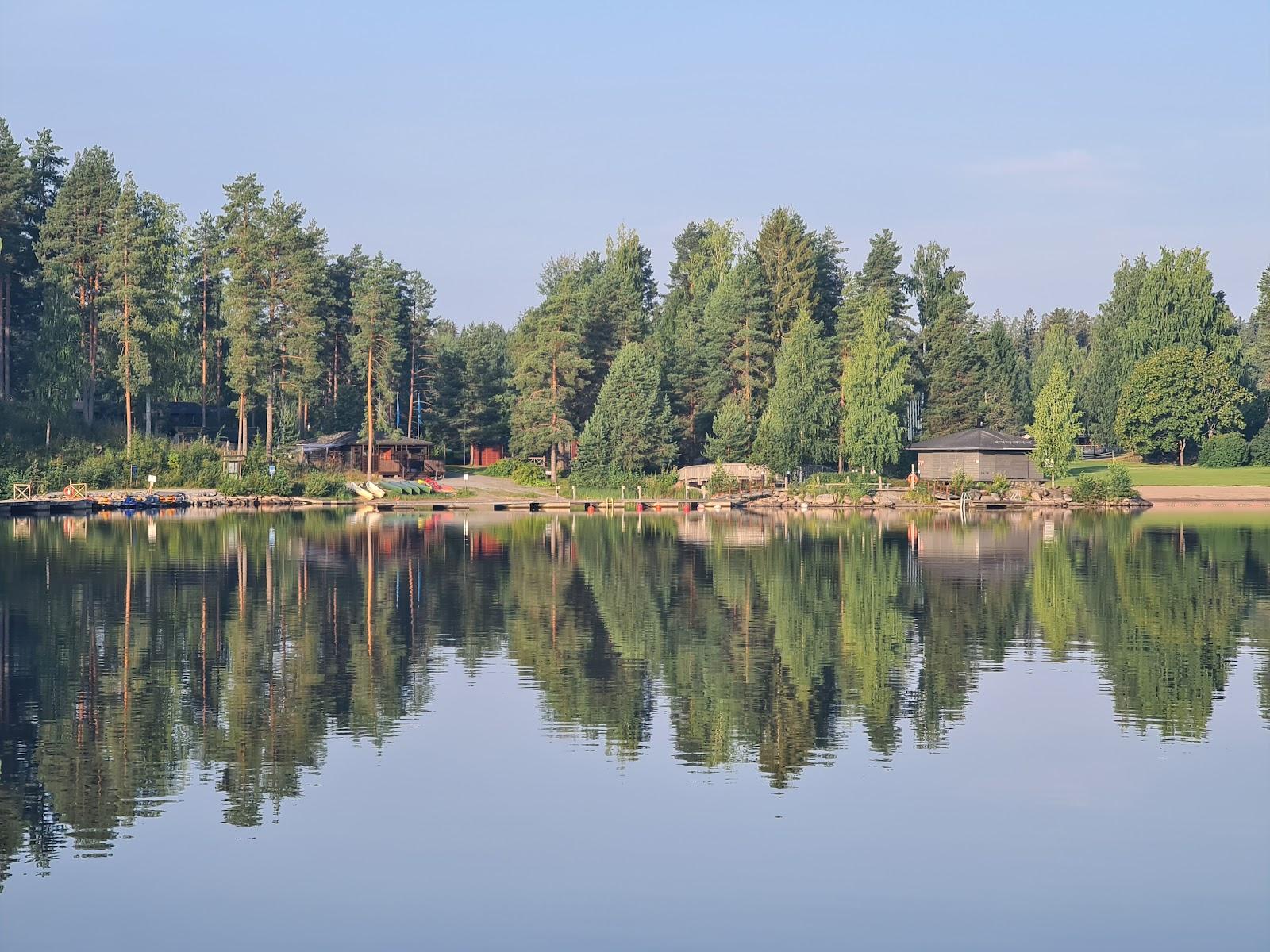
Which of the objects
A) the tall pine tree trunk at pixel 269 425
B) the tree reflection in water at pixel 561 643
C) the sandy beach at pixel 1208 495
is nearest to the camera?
the tree reflection in water at pixel 561 643

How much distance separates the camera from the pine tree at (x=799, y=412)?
109 m

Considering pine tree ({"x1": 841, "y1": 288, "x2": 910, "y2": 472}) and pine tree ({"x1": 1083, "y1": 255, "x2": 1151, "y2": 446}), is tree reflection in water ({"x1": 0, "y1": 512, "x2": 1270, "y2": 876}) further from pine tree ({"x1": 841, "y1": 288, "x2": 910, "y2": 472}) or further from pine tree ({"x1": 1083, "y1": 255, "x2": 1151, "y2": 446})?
pine tree ({"x1": 1083, "y1": 255, "x2": 1151, "y2": 446})

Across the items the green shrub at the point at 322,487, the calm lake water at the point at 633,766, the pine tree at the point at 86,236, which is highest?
the pine tree at the point at 86,236

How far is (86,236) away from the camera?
4186 inches

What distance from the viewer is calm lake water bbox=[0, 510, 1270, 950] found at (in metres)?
15.9

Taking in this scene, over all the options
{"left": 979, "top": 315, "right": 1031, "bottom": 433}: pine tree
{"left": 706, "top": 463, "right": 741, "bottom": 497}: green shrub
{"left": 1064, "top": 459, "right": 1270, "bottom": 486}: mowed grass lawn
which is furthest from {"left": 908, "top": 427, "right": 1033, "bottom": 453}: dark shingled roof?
{"left": 706, "top": 463, "right": 741, "bottom": 497}: green shrub

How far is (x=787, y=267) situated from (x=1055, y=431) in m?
29.2

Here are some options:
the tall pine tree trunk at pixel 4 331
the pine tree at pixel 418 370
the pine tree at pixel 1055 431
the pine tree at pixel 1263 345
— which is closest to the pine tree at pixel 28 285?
the tall pine tree trunk at pixel 4 331

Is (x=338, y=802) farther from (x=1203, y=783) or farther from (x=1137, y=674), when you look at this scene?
(x=1137, y=674)

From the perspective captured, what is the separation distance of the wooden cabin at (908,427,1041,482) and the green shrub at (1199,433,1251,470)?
55.5 ft

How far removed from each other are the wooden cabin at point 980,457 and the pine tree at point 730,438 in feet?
43.1

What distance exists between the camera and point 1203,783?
21.2 m

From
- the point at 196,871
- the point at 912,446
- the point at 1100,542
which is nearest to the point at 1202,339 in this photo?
the point at 912,446

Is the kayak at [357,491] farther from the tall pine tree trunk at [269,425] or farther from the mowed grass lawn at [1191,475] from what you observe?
the mowed grass lawn at [1191,475]
